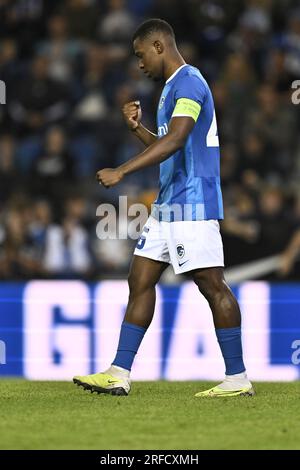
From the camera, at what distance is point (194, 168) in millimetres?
6359

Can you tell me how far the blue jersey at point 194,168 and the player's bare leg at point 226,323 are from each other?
334 mm

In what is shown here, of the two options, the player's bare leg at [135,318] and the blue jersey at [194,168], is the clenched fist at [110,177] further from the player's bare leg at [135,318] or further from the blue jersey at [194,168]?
the player's bare leg at [135,318]

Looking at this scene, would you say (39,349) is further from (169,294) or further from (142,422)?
(142,422)

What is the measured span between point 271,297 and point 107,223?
2838 mm

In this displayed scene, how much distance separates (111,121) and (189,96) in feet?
21.5

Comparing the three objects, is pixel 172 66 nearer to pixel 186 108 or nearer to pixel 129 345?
pixel 186 108

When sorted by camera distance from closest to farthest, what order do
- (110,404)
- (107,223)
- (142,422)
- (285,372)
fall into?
(142,422)
(110,404)
(285,372)
(107,223)

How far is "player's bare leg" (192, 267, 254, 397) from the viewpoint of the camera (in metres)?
6.31

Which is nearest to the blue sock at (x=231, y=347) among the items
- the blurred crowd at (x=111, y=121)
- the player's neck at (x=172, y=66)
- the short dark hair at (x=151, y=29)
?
the player's neck at (x=172, y=66)

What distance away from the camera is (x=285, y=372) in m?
8.95

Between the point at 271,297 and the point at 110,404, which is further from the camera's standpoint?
the point at 271,297

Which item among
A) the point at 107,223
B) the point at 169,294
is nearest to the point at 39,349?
the point at 169,294

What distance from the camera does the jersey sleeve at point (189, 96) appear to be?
244 inches

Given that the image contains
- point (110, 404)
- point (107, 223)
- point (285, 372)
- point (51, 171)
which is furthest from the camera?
point (51, 171)
